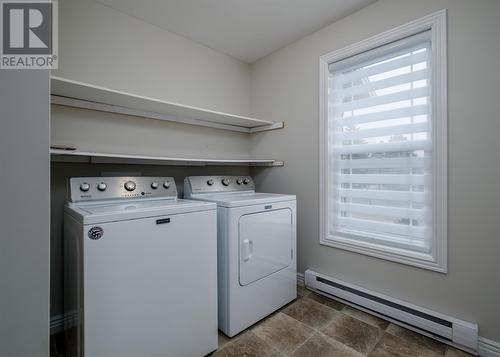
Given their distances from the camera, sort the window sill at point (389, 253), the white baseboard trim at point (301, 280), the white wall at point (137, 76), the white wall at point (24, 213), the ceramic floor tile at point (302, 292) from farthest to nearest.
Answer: the white baseboard trim at point (301, 280), the ceramic floor tile at point (302, 292), the white wall at point (137, 76), the window sill at point (389, 253), the white wall at point (24, 213)

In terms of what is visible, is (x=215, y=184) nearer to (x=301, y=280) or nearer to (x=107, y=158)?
(x=107, y=158)

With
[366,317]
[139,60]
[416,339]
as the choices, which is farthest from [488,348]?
[139,60]

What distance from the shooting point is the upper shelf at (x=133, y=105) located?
153 centimetres

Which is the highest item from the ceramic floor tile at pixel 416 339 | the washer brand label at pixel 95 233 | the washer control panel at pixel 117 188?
the washer control panel at pixel 117 188

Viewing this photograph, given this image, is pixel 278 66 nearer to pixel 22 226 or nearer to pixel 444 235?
pixel 444 235

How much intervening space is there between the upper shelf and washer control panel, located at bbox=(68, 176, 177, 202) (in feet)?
1.85

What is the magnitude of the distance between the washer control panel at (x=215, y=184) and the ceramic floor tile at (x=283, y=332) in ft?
3.72

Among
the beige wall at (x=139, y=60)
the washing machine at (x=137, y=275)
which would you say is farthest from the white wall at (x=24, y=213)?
the beige wall at (x=139, y=60)

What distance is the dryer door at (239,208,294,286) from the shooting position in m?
1.71

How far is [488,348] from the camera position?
1412 mm

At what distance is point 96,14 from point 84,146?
1.00m

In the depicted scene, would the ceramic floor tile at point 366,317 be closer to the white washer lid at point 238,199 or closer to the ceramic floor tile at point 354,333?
the ceramic floor tile at point 354,333

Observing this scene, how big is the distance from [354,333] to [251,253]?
0.88 meters

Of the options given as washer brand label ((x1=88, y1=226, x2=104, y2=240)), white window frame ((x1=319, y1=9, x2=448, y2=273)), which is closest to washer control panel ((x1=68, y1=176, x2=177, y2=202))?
washer brand label ((x1=88, y1=226, x2=104, y2=240))
